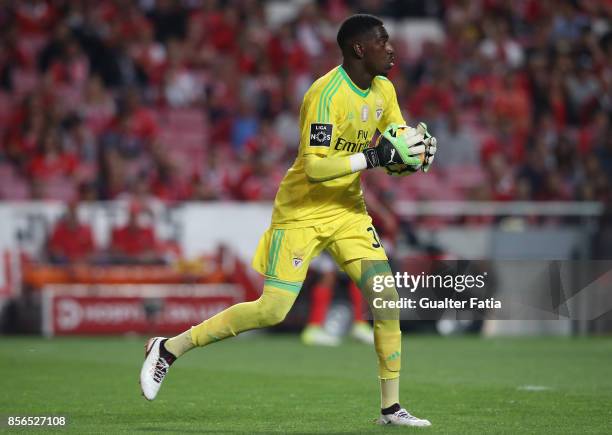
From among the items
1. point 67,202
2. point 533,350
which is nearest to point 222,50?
point 67,202

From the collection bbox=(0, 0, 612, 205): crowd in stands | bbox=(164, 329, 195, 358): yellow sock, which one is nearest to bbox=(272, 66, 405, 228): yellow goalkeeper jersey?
bbox=(164, 329, 195, 358): yellow sock

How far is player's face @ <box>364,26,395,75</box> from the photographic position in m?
7.62

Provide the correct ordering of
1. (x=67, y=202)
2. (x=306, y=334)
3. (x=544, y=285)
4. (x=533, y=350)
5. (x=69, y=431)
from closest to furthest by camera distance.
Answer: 1. (x=69, y=431)
2. (x=544, y=285)
3. (x=533, y=350)
4. (x=306, y=334)
5. (x=67, y=202)

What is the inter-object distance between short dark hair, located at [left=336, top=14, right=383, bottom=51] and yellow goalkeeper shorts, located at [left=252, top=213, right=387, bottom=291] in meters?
1.11

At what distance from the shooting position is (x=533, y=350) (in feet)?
48.0

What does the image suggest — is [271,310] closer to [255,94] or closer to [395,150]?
[395,150]

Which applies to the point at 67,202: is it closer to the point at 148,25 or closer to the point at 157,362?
the point at 148,25

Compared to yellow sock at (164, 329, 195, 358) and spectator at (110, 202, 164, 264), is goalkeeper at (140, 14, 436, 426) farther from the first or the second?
spectator at (110, 202, 164, 264)

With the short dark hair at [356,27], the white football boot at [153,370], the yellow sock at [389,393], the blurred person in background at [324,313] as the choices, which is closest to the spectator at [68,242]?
the blurred person in background at [324,313]

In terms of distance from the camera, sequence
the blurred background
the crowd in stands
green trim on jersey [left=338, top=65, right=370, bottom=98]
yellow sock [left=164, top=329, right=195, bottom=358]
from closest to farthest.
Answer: green trim on jersey [left=338, top=65, right=370, bottom=98] → yellow sock [left=164, top=329, right=195, bottom=358] → the blurred background → the crowd in stands

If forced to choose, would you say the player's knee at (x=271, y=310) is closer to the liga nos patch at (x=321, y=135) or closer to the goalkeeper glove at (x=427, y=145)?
the liga nos patch at (x=321, y=135)

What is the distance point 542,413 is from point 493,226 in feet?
34.0

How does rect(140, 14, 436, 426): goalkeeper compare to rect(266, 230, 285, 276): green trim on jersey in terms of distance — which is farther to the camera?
rect(266, 230, 285, 276): green trim on jersey

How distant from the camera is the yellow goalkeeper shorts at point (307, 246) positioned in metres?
7.66
